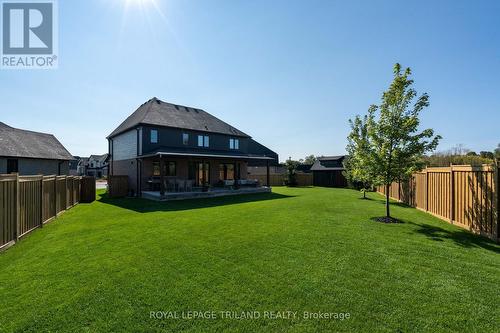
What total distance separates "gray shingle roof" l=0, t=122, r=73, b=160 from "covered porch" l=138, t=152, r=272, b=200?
12.2 m

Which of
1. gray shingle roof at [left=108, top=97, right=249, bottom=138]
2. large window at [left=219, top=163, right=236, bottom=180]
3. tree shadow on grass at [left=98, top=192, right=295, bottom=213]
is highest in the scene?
gray shingle roof at [left=108, top=97, right=249, bottom=138]

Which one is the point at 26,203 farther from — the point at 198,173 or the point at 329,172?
the point at 329,172

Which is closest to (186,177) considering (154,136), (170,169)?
(170,169)

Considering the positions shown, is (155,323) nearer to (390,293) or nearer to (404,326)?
(404,326)

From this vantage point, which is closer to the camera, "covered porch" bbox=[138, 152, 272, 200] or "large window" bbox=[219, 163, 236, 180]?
"covered porch" bbox=[138, 152, 272, 200]

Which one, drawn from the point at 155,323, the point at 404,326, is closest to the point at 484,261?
the point at 404,326

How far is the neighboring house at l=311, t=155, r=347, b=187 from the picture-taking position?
33.6m

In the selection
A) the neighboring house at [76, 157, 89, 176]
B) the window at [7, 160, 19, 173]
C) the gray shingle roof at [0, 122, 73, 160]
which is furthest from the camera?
the neighboring house at [76, 157, 89, 176]

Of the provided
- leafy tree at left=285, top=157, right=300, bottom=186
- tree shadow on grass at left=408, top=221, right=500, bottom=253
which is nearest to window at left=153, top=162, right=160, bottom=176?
tree shadow on grass at left=408, top=221, right=500, bottom=253

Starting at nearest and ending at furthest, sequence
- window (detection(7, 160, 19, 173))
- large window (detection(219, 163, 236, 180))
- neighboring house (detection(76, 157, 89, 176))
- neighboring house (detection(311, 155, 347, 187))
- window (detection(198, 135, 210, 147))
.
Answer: window (detection(7, 160, 19, 173)) < window (detection(198, 135, 210, 147)) < large window (detection(219, 163, 236, 180)) < neighboring house (detection(311, 155, 347, 187)) < neighboring house (detection(76, 157, 89, 176))

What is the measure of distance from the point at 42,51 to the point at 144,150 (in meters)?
9.35

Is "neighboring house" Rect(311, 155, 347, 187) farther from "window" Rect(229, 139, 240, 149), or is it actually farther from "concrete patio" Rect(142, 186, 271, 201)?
"concrete patio" Rect(142, 186, 271, 201)

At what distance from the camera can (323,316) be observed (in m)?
3.21

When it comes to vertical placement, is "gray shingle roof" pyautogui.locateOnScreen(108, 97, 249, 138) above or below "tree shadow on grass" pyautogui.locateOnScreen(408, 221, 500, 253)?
above
